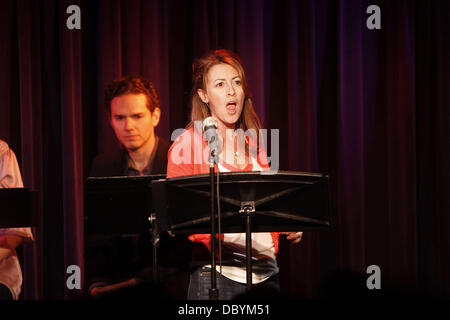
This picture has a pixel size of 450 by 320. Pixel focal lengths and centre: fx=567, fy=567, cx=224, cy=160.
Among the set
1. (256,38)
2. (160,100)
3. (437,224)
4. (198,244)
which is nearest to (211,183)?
(198,244)

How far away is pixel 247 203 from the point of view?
2336 mm

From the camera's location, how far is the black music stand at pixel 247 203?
231 cm

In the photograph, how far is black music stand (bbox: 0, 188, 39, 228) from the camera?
9.46 ft

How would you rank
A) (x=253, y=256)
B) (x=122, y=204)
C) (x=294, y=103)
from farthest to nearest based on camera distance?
(x=294, y=103), (x=122, y=204), (x=253, y=256)

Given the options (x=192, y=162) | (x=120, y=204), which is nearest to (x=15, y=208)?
(x=120, y=204)

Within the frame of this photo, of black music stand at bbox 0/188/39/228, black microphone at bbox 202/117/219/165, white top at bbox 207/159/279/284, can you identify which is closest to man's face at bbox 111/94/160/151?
black music stand at bbox 0/188/39/228

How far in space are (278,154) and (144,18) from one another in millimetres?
1402

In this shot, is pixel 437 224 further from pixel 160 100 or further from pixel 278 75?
pixel 160 100

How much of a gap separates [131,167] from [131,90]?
541 millimetres

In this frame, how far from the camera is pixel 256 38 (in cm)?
418

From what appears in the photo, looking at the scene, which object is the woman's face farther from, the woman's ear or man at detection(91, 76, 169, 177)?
man at detection(91, 76, 169, 177)

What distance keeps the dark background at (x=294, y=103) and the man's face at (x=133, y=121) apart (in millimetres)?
95

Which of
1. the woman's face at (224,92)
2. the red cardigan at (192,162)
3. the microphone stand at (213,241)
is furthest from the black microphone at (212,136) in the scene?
the woman's face at (224,92)

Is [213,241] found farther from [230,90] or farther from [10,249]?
[10,249]
